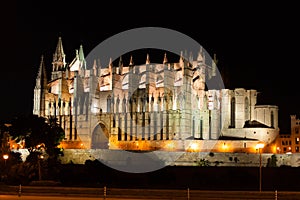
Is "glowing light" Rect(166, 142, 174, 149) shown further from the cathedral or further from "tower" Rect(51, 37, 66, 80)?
"tower" Rect(51, 37, 66, 80)

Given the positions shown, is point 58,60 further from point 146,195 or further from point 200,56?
point 146,195

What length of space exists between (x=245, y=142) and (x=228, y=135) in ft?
9.40

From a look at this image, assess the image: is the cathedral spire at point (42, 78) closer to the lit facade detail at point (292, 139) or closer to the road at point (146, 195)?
the lit facade detail at point (292, 139)

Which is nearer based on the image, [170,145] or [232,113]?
[170,145]

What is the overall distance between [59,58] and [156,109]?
820 inches

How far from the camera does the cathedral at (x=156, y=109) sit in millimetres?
54312

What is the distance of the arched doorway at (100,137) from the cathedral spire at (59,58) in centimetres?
1341

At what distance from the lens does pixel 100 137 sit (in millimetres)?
62219

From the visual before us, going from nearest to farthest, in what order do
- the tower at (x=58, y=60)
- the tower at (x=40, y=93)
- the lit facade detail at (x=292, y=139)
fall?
1. the lit facade detail at (x=292, y=139)
2. the tower at (x=40, y=93)
3. the tower at (x=58, y=60)

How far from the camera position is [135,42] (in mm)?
64188

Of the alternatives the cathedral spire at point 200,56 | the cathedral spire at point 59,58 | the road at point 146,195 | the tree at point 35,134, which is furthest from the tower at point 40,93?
the road at point 146,195

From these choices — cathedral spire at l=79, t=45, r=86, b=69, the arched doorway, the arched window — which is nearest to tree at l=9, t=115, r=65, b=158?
the arched doorway

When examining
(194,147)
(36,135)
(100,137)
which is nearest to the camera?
(36,135)

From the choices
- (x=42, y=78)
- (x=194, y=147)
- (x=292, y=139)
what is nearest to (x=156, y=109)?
(x=194, y=147)
